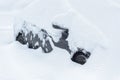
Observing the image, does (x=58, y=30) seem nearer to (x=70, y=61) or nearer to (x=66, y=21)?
(x=66, y=21)

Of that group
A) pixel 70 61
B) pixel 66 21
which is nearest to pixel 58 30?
pixel 66 21

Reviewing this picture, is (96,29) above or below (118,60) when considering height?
above

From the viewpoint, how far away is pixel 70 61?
2223 millimetres

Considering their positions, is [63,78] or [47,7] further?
[47,7]

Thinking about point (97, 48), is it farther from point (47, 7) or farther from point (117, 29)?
point (47, 7)

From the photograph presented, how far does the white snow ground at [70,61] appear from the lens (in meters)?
2.14

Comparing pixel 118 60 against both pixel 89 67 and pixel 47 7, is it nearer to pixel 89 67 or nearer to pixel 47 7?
pixel 89 67

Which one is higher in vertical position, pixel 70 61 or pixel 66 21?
pixel 66 21

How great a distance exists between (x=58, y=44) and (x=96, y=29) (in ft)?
0.96

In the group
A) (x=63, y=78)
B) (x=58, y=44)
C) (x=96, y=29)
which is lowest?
(x=63, y=78)

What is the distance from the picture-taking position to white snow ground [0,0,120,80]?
7.04ft

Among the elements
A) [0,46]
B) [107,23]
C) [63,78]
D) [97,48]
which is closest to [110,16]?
[107,23]

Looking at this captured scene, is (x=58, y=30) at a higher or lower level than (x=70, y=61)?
higher

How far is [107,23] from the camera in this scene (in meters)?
2.26
